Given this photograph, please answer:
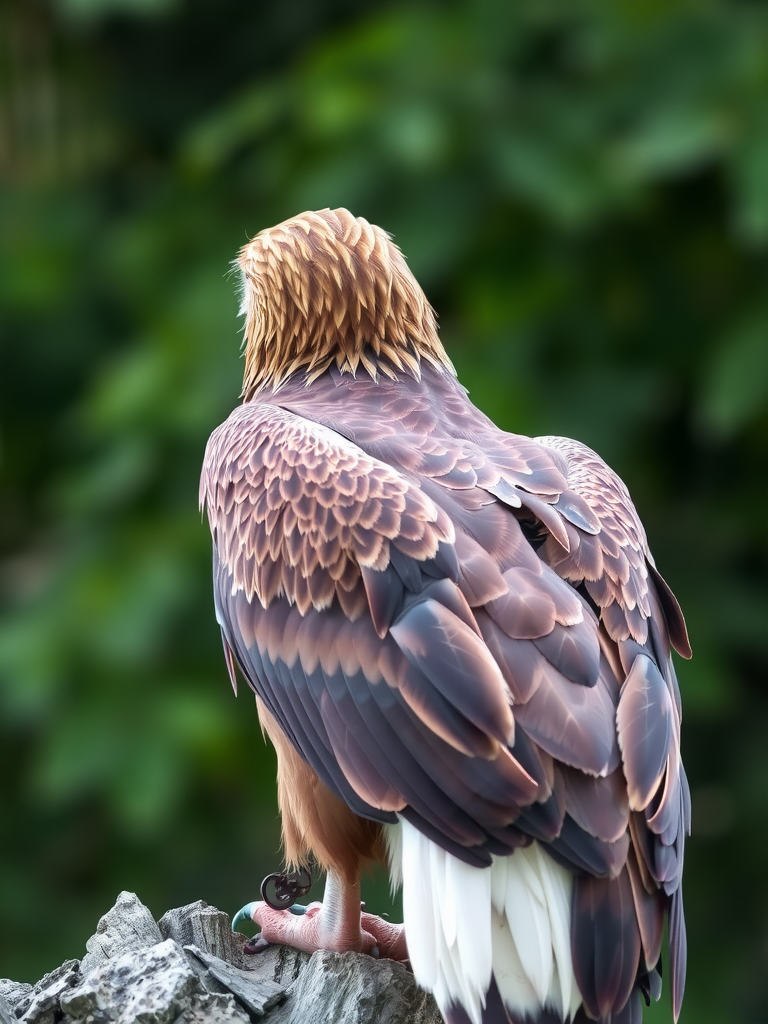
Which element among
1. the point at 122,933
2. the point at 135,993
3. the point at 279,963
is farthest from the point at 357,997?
the point at 122,933

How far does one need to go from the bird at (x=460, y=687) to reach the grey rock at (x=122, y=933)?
50 centimetres

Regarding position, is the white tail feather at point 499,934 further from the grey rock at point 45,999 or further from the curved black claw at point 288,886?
the curved black claw at point 288,886

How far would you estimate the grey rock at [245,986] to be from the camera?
440 centimetres

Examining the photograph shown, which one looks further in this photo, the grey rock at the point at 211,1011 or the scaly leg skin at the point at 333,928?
the scaly leg skin at the point at 333,928

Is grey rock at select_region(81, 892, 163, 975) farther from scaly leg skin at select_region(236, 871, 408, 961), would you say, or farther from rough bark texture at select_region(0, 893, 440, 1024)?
scaly leg skin at select_region(236, 871, 408, 961)

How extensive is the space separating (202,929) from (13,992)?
62 centimetres

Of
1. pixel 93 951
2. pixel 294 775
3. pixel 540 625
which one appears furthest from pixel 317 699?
pixel 93 951

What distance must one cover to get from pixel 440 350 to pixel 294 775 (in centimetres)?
202

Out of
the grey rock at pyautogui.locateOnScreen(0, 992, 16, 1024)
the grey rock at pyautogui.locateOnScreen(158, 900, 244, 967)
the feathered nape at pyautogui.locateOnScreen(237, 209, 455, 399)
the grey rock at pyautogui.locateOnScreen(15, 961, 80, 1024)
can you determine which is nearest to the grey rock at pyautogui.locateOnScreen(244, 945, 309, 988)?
the grey rock at pyautogui.locateOnScreen(158, 900, 244, 967)

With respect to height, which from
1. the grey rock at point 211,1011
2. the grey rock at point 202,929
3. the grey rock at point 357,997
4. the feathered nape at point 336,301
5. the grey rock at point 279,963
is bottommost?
the grey rock at point 211,1011

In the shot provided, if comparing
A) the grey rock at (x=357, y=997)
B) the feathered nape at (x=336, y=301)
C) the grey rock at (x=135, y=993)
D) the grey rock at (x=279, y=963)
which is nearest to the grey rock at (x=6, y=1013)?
the grey rock at (x=135, y=993)

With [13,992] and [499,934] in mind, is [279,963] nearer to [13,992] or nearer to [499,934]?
[13,992]

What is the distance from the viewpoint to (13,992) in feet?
15.1

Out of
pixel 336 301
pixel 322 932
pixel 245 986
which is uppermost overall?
pixel 336 301
